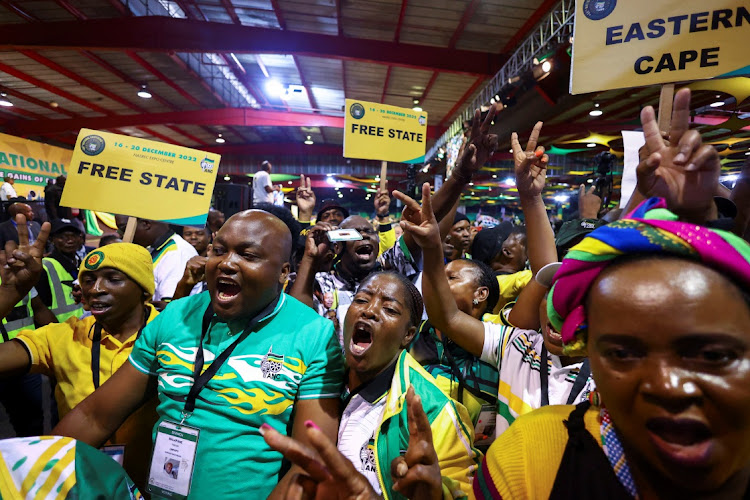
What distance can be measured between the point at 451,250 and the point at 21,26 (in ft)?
34.1

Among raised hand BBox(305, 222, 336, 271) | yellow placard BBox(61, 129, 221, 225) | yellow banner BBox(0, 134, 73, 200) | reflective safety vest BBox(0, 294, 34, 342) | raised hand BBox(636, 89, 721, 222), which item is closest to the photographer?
raised hand BBox(636, 89, 721, 222)

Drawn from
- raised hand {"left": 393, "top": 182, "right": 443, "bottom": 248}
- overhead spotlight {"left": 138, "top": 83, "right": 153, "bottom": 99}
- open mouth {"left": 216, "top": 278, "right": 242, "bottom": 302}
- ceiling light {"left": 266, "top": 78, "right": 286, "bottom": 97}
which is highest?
ceiling light {"left": 266, "top": 78, "right": 286, "bottom": 97}

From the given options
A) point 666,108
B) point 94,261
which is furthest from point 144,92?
point 666,108

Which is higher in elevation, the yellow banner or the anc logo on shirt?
the yellow banner

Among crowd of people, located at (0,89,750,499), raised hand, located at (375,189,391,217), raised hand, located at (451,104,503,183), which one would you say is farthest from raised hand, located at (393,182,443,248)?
raised hand, located at (375,189,391,217)

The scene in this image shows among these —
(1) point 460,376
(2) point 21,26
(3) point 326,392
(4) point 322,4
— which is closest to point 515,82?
(4) point 322,4

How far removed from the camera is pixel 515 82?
303 inches

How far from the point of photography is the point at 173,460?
4.85 feet

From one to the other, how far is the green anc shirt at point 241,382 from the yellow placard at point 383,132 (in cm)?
254

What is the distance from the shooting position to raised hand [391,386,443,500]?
3.14 feet

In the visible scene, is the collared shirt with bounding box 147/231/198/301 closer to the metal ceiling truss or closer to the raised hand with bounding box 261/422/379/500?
the raised hand with bounding box 261/422/379/500

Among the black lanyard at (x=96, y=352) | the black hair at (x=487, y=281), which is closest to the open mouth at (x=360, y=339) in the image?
the black hair at (x=487, y=281)

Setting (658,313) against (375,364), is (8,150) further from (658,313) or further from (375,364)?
(658,313)

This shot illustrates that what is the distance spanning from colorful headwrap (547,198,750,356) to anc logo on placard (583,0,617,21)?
1.45 meters
